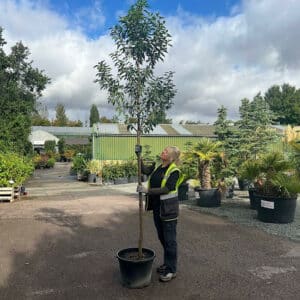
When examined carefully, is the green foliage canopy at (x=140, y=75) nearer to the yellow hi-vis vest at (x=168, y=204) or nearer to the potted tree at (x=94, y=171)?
the yellow hi-vis vest at (x=168, y=204)

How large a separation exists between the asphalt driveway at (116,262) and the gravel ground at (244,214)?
0.34 m

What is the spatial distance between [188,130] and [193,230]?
24.2 m

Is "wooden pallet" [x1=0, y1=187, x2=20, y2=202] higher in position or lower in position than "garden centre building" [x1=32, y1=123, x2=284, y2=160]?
lower

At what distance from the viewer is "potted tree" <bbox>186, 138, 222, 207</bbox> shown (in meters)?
11.2

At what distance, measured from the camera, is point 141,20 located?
526 cm

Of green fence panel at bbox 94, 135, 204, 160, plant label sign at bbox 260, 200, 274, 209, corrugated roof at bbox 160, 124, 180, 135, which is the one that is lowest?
plant label sign at bbox 260, 200, 274, 209

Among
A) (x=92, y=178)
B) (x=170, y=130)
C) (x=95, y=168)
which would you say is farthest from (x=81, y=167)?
(x=170, y=130)

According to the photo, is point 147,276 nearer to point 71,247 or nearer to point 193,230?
point 71,247

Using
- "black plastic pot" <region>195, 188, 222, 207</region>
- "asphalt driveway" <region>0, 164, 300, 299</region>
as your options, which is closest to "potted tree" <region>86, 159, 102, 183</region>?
"black plastic pot" <region>195, 188, 222, 207</region>

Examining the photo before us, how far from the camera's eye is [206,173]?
11.5 m

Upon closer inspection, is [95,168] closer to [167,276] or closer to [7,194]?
[7,194]

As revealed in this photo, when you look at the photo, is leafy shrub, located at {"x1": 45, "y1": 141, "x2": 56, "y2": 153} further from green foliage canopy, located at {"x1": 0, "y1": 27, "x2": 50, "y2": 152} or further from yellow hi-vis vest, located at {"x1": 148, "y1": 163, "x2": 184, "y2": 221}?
yellow hi-vis vest, located at {"x1": 148, "y1": 163, "x2": 184, "y2": 221}

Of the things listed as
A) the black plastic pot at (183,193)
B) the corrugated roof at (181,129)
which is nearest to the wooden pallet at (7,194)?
the black plastic pot at (183,193)

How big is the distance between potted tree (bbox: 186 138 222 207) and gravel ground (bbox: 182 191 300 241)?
9.7 inches
